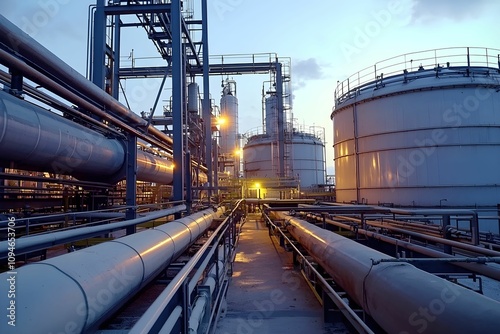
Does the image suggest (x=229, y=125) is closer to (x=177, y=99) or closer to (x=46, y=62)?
(x=177, y=99)

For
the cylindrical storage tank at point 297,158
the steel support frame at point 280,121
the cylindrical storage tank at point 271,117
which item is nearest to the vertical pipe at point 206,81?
the steel support frame at point 280,121

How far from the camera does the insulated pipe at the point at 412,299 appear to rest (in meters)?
1.54

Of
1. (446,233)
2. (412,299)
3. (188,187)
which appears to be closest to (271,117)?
(188,187)

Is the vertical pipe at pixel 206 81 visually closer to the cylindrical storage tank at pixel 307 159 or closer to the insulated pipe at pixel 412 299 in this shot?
the insulated pipe at pixel 412 299

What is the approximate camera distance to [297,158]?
24219mm

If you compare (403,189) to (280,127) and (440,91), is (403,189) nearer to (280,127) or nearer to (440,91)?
(440,91)

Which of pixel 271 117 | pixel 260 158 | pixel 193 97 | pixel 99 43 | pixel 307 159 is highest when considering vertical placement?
pixel 271 117

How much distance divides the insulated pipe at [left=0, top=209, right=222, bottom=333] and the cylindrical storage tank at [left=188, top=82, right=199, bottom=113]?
449 inches

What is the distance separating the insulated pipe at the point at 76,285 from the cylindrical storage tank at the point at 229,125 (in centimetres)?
2069

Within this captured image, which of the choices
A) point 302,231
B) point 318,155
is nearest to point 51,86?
point 302,231

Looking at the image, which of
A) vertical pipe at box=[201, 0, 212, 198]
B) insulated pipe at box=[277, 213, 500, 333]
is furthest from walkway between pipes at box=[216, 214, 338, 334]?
vertical pipe at box=[201, 0, 212, 198]
